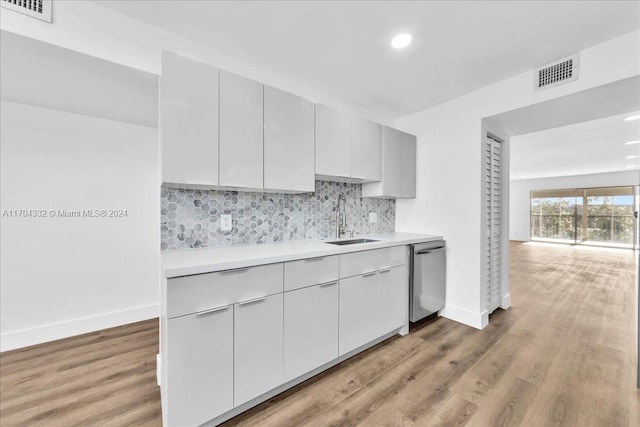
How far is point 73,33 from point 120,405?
2.41 m

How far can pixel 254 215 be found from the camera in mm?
2285

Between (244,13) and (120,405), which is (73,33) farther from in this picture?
(120,405)

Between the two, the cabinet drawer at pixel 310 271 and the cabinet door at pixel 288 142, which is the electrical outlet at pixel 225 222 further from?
the cabinet drawer at pixel 310 271

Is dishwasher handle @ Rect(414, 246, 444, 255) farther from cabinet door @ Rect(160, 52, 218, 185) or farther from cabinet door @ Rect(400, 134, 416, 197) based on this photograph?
cabinet door @ Rect(160, 52, 218, 185)

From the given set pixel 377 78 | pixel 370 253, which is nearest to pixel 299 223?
pixel 370 253

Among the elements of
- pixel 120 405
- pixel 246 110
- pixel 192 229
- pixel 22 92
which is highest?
pixel 22 92

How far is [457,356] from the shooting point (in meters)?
2.22

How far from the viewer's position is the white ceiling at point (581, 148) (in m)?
4.17

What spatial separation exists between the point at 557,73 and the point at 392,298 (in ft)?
8.15

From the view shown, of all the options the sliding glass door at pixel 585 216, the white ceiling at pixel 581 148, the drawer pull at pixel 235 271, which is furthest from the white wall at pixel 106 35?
the sliding glass door at pixel 585 216

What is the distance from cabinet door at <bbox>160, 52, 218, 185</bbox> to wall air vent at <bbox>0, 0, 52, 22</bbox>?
69 cm

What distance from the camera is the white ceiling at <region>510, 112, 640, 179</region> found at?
4171 mm

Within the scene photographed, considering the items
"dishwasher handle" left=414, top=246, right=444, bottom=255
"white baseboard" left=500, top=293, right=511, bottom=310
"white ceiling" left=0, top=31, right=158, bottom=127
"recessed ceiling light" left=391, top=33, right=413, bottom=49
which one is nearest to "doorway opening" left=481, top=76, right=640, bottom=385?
"white baseboard" left=500, top=293, right=511, bottom=310

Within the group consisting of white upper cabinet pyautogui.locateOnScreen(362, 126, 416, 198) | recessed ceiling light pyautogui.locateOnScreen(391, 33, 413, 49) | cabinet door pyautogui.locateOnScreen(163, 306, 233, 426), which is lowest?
cabinet door pyautogui.locateOnScreen(163, 306, 233, 426)
